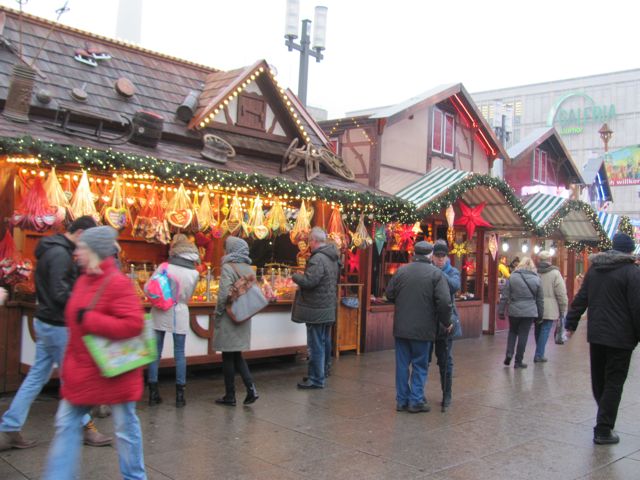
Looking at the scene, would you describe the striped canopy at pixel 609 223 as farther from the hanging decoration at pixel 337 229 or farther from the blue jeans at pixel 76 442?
the blue jeans at pixel 76 442

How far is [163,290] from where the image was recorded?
6.91 metres

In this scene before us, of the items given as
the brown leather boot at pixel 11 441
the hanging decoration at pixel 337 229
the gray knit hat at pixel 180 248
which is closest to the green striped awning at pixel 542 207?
the hanging decoration at pixel 337 229

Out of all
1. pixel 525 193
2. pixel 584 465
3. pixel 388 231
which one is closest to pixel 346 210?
pixel 388 231

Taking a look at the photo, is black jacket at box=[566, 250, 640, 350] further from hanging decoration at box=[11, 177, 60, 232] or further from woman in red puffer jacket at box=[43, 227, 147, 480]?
hanging decoration at box=[11, 177, 60, 232]

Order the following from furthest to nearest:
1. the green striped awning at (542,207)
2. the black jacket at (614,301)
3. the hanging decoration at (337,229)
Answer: the green striped awning at (542,207) < the hanging decoration at (337,229) < the black jacket at (614,301)

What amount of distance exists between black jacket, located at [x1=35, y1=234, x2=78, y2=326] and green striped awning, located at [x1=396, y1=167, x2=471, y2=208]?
→ 23.2ft

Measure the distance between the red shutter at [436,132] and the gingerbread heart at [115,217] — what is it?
28.6ft

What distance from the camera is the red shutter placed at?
1498 cm

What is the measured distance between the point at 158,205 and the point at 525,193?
1350 centimetres

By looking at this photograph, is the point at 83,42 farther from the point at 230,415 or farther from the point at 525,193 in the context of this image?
the point at 525,193

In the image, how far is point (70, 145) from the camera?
7039 millimetres

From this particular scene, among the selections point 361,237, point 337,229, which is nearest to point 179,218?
point 337,229

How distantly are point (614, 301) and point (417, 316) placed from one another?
1.92 meters

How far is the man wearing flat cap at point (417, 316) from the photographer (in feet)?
22.5
